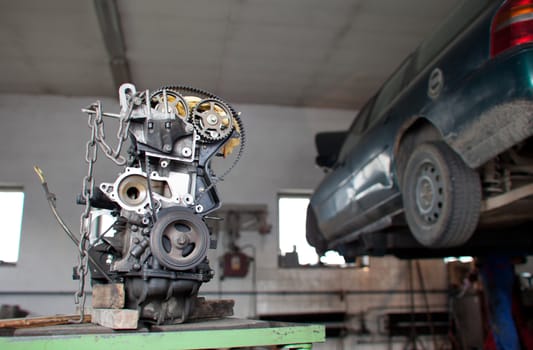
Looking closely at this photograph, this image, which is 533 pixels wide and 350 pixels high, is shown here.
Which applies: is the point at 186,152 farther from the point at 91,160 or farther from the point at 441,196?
the point at 441,196

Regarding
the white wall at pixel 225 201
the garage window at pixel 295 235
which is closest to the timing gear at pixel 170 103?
the white wall at pixel 225 201

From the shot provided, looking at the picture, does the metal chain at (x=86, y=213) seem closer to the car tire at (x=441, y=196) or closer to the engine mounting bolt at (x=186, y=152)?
the engine mounting bolt at (x=186, y=152)

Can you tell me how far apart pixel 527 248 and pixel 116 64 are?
435 centimetres

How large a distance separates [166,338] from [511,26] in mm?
1685

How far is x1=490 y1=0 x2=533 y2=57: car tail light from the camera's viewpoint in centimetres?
183

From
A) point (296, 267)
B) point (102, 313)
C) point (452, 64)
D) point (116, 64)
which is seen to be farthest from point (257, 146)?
point (102, 313)

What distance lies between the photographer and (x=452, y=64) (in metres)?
2.19

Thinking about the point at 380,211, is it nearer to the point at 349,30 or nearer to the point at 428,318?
the point at 349,30

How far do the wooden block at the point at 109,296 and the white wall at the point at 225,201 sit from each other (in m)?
4.01

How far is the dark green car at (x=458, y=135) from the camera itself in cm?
184

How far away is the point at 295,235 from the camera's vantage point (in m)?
6.17

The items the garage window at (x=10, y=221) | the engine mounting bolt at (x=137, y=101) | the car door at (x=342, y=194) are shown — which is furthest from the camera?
the garage window at (x=10, y=221)

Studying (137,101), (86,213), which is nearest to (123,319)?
(86,213)

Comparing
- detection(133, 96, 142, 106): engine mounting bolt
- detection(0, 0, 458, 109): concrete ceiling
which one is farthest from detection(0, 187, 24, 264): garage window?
detection(133, 96, 142, 106): engine mounting bolt
